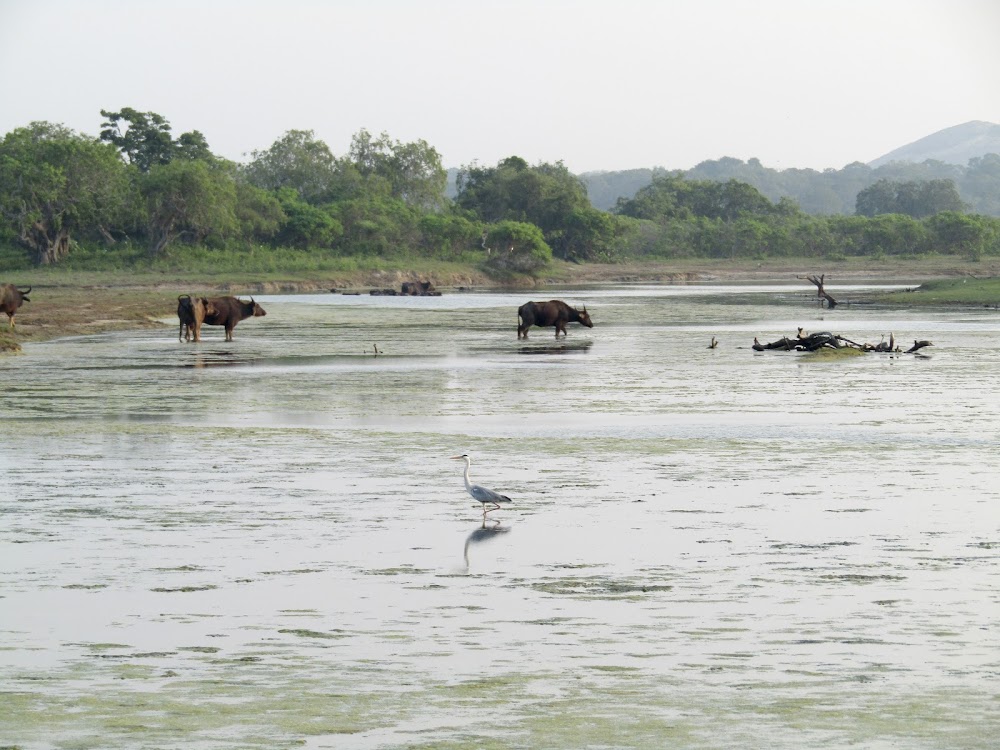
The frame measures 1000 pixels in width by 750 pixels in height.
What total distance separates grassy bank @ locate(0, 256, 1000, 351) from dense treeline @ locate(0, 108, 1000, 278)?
8.60ft

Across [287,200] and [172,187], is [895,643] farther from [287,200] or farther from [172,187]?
[287,200]

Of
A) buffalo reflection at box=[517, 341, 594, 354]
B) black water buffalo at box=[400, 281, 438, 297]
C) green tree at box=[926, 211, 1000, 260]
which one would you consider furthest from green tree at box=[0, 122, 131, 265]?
green tree at box=[926, 211, 1000, 260]

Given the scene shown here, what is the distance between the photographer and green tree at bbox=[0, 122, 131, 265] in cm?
8312

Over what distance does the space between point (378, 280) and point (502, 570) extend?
8592cm

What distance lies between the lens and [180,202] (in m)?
90.6

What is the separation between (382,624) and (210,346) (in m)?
30.1

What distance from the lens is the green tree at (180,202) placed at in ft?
296

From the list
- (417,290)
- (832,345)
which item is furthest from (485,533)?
(417,290)

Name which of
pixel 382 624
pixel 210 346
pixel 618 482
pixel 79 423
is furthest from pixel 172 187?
pixel 382 624

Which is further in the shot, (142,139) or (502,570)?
(142,139)

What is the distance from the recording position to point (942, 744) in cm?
710

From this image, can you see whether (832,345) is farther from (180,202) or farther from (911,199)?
(911,199)

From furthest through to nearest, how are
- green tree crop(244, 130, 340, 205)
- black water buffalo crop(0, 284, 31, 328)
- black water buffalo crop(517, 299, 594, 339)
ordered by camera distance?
green tree crop(244, 130, 340, 205) → black water buffalo crop(517, 299, 594, 339) → black water buffalo crop(0, 284, 31, 328)

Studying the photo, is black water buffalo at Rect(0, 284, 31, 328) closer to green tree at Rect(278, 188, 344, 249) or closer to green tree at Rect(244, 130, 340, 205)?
green tree at Rect(278, 188, 344, 249)
